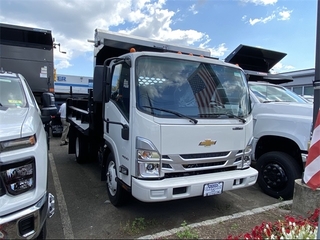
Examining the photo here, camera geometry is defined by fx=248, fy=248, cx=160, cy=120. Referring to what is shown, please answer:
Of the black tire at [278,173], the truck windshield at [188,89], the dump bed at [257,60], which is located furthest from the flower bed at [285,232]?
the dump bed at [257,60]

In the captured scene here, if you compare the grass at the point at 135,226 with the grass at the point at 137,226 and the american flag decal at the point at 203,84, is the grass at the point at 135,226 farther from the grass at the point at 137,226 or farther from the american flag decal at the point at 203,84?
the american flag decal at the point at 203,84

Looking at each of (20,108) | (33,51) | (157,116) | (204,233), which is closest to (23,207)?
(20,108)

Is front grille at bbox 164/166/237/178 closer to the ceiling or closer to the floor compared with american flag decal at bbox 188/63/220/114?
closer to the floor

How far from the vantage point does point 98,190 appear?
15.6 ft

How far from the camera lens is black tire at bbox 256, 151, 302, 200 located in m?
4.36

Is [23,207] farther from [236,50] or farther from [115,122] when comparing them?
[236,50]

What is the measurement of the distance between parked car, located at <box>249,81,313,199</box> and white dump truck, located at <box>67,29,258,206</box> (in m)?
0.91

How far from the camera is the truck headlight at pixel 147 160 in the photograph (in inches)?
126

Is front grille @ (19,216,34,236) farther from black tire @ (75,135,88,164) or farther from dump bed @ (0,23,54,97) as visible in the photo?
dump bed @ (0,23,54,97)

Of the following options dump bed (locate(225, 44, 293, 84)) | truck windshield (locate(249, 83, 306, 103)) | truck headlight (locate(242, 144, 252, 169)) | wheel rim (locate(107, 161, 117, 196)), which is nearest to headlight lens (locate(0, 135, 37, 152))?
wheel rim (locate(107, 161, 117, 196))

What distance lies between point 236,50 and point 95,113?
510 cm

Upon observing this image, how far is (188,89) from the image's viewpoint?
145 inches

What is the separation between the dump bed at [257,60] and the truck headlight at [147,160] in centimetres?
546

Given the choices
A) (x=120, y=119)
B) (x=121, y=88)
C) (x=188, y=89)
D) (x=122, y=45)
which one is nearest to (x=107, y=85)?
(x=121, y=88)
